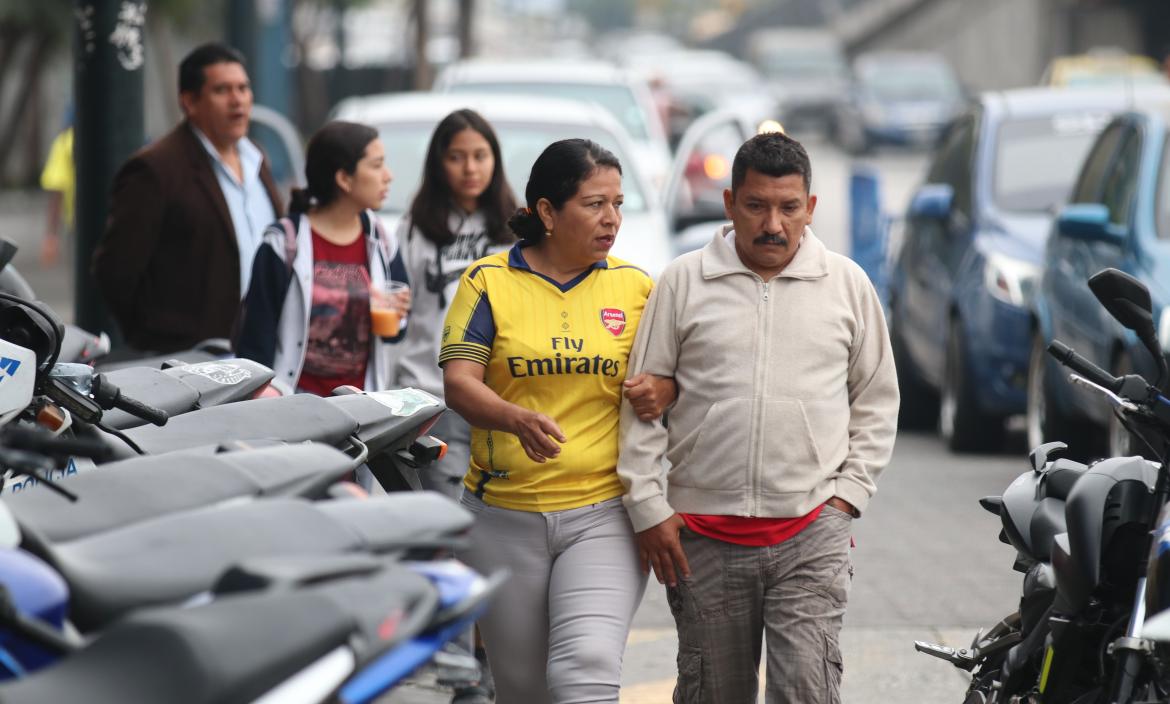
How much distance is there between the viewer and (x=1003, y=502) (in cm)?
462

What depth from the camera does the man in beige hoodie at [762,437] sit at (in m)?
4.47

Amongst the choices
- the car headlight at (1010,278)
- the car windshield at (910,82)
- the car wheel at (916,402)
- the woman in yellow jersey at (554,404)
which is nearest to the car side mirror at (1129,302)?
the woman in yellow jersey at (554,404)

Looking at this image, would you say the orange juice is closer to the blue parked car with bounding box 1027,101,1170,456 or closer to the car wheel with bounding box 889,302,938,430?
the blue parked car with bounding box 1027,101,1170,456

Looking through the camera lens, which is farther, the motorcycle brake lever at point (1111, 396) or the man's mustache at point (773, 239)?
the man's mustache at point (773, 239)

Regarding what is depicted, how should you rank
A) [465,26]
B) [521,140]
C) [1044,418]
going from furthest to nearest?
[465,26]
[521,140]
[1044,418]

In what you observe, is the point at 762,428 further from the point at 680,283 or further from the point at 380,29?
the point at 380,29

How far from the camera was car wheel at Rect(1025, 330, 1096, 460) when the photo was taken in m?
9.52

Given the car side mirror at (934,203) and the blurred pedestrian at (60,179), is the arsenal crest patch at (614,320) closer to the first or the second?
the car side mirror at (934,203)

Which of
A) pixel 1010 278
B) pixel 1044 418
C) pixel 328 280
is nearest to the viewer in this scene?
pixel 328 280

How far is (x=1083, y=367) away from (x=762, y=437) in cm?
75

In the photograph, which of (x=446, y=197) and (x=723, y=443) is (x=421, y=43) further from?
(x=723, y=443)

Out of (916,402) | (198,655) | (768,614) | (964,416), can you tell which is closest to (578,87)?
(916,402)

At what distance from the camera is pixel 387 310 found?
20.1ft

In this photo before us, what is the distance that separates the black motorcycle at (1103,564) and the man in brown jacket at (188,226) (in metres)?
3.64
